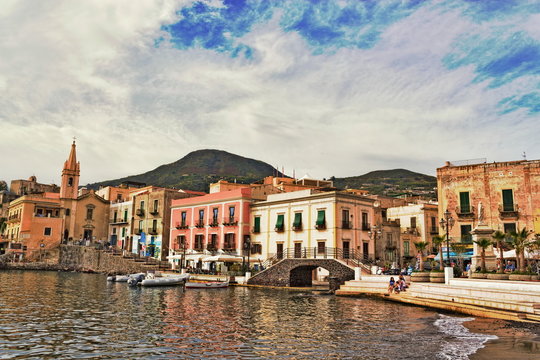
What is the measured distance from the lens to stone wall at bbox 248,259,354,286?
37.9m

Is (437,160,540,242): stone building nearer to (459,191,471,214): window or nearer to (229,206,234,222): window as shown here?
(459,191,471,214): window

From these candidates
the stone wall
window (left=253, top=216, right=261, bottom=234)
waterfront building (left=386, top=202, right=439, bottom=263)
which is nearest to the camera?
the stone wall

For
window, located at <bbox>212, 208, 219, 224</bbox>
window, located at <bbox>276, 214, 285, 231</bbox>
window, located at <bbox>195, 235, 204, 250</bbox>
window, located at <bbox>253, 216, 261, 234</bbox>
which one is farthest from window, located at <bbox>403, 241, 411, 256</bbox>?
window, located at <bbox>195, 235, 204, 250</bbox>

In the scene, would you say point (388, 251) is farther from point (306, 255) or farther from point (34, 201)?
point (34, 201)

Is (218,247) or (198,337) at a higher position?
(218,247)

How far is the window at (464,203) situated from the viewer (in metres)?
42.9

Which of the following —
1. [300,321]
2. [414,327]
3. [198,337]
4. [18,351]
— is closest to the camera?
[18,351]

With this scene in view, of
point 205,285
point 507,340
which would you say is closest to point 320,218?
point 205,285

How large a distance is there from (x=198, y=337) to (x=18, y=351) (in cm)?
597

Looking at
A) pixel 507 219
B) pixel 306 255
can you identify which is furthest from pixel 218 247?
pixel 507 219

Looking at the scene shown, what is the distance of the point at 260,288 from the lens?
40.2 m

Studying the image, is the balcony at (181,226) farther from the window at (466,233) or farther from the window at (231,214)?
the window at (466,233)

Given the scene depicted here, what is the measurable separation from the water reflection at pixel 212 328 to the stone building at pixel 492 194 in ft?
58.9

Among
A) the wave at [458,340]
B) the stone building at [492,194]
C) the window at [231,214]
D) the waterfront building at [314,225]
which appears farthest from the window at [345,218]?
the wave at [458,340]
